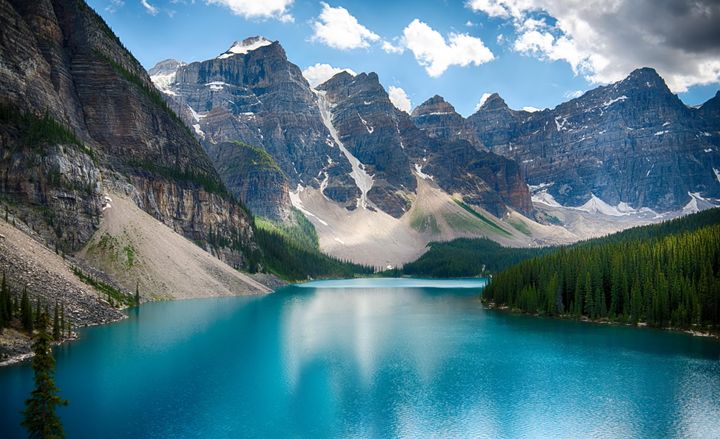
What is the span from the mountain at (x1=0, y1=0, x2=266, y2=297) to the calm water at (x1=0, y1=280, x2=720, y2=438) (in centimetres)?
2898

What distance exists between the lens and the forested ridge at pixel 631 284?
7568 cm

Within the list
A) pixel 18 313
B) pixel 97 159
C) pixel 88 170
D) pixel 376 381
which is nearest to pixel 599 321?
pixel 376 381

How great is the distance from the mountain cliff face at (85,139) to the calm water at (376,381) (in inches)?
1358

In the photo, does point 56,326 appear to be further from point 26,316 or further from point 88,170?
point 88,170

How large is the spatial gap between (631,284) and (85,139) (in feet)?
389

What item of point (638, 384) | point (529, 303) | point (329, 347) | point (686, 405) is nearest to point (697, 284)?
point (529, 303)

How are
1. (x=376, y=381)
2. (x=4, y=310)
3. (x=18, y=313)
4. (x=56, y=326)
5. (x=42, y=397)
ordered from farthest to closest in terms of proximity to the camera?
1. (x=56, y=326)
2. (x=18, y=313)
3. (x=4, y=310)
4. (x=376, y=381)
5. (x=42, y=397)

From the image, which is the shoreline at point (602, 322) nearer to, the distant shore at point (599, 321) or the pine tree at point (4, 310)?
the distant shore at point (599, 321)

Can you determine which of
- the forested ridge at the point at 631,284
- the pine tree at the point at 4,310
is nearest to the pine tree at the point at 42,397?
the pine tree at the point at 4,310

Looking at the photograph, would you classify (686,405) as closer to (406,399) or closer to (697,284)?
(406,399)

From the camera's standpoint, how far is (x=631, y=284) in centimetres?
8681

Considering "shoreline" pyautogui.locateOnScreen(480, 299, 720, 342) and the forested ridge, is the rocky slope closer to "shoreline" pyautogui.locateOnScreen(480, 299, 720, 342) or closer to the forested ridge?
"shoreline" pyautogui.locateOnScreen(480, 299, 720, 342)

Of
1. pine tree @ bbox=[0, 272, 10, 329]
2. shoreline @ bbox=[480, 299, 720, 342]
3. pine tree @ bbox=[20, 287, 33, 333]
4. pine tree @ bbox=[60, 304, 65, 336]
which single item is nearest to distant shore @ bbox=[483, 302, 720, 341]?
shoreline @ bbox=[480, 299, 720, 342]

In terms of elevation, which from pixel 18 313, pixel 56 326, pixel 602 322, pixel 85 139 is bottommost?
pixel 602 322
